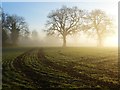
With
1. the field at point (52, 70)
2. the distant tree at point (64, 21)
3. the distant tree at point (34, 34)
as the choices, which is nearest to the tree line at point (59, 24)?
the distant tree at point (64, 21)

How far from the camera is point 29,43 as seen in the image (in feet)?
102

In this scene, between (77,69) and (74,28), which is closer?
(77,69)

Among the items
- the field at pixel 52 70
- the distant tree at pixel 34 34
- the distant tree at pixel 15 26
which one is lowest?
the field at pixel 52 70

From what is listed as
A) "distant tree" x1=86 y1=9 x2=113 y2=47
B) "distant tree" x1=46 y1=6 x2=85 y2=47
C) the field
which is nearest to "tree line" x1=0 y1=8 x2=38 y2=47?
the field

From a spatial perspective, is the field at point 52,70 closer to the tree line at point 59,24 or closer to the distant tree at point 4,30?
the distant tree at point 4,30

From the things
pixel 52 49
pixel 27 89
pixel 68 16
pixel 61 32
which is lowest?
pixel 27 89

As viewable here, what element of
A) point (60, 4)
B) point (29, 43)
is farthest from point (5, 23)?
point (60, 4)

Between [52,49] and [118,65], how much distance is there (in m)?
9.95

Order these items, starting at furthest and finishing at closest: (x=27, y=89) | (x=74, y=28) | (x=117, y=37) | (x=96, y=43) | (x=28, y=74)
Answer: (x=96, y=43)
(x=117, y=37)
(x=74, y=28)
(x=28, y=74)
(x=27, y=89)

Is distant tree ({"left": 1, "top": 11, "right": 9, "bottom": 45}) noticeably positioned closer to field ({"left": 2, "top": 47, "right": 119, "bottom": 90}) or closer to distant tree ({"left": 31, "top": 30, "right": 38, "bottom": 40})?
field ({"left": 2, "top": 47, "right": 119, "bottom": 90})

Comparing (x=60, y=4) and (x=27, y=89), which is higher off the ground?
(x=60, y=4)

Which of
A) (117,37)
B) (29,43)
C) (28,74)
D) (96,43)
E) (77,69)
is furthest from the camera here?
(96,43)

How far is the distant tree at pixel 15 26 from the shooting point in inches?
1222

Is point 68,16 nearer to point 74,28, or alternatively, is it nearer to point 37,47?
point 74,28
